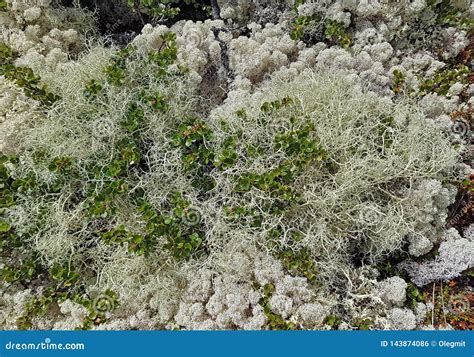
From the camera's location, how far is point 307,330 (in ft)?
6.25

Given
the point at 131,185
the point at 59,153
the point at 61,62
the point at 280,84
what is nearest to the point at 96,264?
the point at 131,185

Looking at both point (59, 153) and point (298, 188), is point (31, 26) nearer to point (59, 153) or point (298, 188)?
point (59, 153)

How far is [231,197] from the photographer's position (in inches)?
81.5

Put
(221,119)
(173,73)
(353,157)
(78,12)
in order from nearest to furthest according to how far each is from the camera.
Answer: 1. (353,157)
2. (221,119)
3. (173,73)
4. (78,12)

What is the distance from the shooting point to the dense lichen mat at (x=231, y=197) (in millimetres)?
2010

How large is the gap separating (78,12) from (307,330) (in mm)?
2355

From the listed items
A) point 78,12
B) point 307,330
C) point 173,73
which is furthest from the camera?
point 78,12

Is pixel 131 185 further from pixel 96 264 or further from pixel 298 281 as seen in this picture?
pixel 298 281

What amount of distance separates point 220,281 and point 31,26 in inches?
74.9

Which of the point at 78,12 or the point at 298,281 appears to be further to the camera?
the point at 78,12

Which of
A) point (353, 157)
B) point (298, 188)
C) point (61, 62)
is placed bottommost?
point (298, 188)

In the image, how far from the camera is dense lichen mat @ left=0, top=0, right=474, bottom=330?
6.59 ft

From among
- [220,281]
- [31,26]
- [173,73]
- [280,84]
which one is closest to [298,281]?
[220,281]

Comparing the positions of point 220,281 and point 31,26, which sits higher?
point 31,26
